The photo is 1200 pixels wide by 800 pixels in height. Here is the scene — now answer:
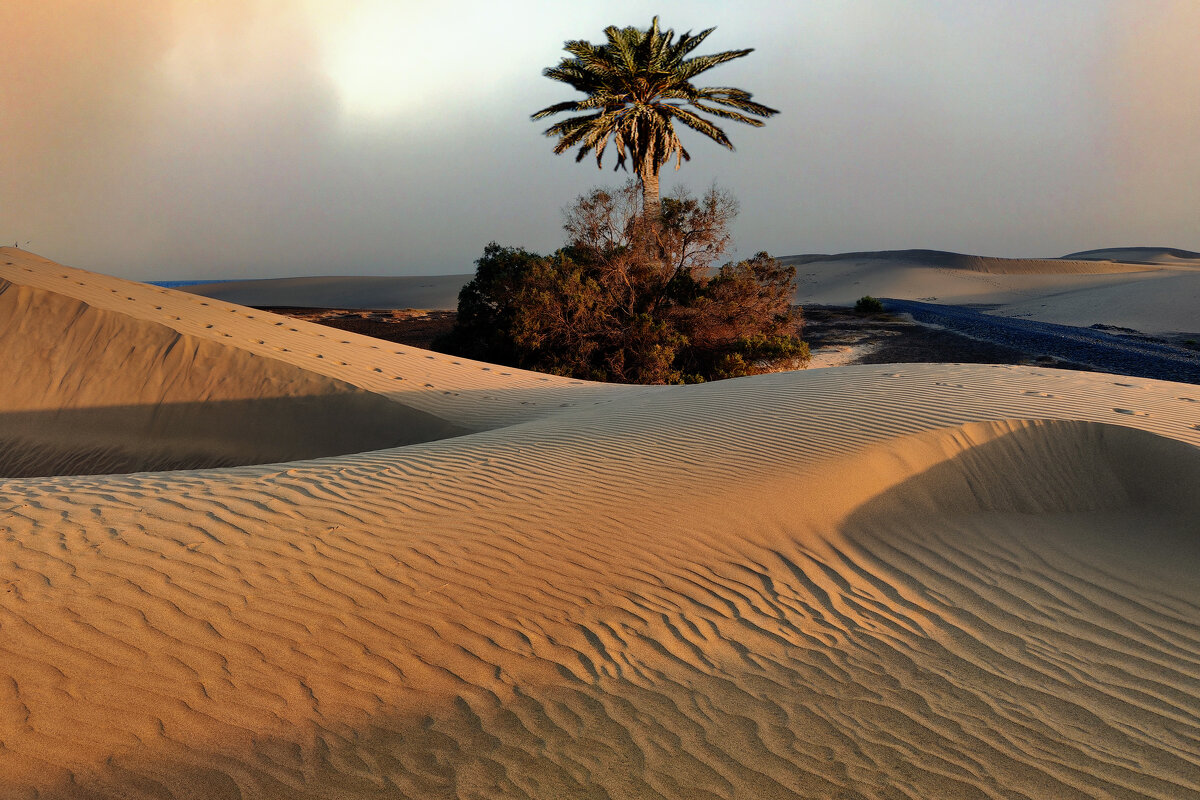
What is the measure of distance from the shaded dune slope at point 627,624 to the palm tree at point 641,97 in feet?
61.1

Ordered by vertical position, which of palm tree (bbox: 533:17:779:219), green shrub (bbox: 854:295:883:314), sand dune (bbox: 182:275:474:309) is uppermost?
palm tree (bbox: 533:17:779:219)

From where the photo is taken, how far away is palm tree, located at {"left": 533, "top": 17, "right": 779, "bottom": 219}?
23.5 meters

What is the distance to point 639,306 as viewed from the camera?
68.2ft

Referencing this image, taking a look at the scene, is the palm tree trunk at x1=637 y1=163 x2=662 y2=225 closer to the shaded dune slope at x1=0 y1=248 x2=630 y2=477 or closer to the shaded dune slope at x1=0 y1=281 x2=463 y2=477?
the shaded dune slope at x1=0 y1=248 x2=630 y2=477

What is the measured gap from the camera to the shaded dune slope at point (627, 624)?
117 inches

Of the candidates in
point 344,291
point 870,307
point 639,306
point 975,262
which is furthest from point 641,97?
point 975,262

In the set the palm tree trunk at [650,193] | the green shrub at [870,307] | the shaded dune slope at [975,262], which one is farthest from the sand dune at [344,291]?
the shaded dune slope at [975,262]

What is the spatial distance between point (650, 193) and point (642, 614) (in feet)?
70.8

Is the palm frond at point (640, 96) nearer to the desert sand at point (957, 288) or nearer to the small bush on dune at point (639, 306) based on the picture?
the small bush on dune at point (639, 306)

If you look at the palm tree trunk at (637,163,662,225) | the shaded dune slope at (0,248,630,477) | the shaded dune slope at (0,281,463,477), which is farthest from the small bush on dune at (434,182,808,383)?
the shaded dune slope at (0,281,463,477)

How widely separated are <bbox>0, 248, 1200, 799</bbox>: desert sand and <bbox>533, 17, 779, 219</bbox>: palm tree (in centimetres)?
1819

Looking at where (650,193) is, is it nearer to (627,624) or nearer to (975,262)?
(627,624)

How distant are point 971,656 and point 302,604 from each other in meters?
3.71

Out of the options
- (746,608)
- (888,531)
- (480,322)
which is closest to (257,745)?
(746,608)
